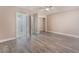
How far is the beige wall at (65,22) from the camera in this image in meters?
1.96

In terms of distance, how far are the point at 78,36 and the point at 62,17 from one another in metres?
0.56

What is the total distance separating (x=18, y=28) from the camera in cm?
220

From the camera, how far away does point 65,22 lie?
80.7 inches

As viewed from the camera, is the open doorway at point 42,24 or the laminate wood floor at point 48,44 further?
the open doorway at point 42,24

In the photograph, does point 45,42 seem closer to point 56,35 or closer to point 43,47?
point 43,47

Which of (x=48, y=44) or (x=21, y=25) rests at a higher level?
(x=21, y=25)

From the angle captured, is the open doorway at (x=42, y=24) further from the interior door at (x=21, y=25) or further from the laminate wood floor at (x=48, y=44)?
the interior door at (x=21, y=25)

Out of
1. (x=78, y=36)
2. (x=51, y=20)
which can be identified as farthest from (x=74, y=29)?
(x=51, y=20)

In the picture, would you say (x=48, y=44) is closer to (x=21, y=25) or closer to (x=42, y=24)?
(x=42, y=24)

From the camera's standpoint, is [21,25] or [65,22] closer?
[65,22]

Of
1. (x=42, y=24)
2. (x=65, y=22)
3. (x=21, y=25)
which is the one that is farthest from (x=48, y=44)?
(x=21, y=25)

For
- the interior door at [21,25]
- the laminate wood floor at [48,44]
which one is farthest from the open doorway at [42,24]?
the interior door at [21,25]

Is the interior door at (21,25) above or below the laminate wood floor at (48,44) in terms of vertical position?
above
